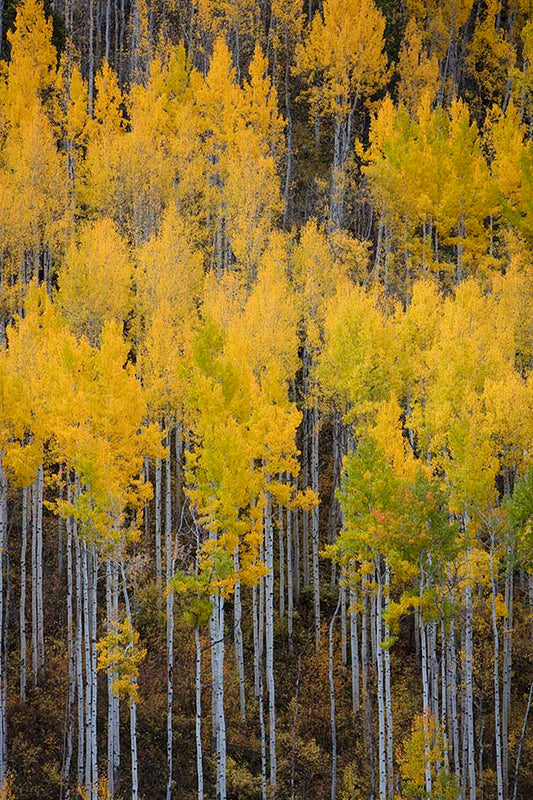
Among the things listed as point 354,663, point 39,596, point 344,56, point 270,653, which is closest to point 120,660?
point 270,653

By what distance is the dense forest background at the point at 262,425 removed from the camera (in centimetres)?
1634

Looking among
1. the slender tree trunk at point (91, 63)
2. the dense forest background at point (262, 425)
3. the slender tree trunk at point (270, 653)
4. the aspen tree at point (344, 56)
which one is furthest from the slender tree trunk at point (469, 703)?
the slender tree trunk at point (91, 63)

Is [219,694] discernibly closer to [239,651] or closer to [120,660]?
[120,660]

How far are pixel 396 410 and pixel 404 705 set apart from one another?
26.0 feet

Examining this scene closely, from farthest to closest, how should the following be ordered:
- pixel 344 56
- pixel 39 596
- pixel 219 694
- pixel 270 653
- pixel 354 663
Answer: pixel 344 56
pixel 354 663
pixel 39 596
pixel 270 653
pixel 219 694

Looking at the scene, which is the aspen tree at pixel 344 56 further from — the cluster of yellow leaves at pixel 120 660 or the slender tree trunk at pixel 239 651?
the cluster of yellow leaves at pixel 120 660

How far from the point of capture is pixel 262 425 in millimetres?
19078

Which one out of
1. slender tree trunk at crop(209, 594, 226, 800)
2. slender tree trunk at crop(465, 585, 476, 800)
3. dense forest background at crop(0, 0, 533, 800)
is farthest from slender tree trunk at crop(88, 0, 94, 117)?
slender tree trunk at crop(465, 585, 476, 800)

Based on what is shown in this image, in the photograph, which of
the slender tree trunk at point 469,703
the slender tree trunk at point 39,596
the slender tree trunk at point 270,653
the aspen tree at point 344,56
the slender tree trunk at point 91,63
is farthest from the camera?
the slender tree trunk at point 91,63

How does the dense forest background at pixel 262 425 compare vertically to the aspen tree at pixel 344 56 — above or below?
below

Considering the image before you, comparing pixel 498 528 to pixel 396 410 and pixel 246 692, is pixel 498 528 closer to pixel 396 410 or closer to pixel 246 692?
pixel 396 410

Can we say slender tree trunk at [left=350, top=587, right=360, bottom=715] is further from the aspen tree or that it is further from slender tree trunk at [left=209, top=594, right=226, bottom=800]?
the aspen tree

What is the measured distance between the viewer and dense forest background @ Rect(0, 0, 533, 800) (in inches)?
643

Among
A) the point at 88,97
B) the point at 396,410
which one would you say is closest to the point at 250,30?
the point at 88,97
